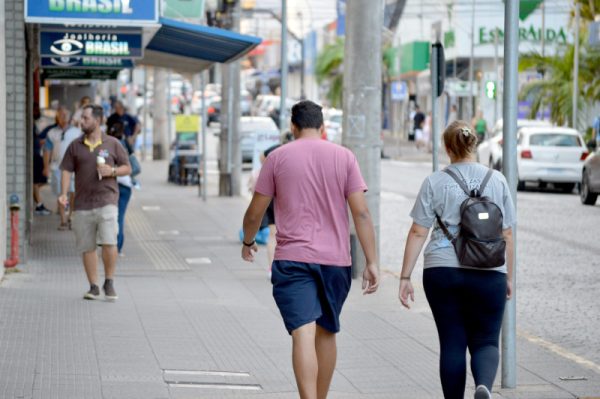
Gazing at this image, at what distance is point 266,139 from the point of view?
22.2m

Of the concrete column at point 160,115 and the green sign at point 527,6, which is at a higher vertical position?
the green sign at point 527,6

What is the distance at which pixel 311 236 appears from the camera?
7.12 m

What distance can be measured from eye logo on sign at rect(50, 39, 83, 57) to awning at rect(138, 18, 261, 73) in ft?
3.34

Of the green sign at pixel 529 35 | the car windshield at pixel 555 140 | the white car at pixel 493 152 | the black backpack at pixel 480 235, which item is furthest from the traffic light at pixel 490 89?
the black backpack at pixel 480 235

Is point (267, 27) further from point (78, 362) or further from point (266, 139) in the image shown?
point (78, 362)

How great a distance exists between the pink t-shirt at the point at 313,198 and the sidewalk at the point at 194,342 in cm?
133

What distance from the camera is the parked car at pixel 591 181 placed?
25.3 meters

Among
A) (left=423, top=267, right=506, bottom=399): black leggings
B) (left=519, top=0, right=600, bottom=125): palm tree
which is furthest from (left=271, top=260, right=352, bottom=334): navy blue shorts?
(left=519, top=0, right=600, bottom=125): palm tree

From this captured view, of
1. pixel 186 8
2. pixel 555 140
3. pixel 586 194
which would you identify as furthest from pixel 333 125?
A: pixel 186 8

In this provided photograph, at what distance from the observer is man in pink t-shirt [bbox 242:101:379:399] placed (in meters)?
7.09

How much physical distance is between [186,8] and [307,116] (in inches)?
513

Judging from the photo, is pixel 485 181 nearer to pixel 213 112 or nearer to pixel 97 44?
pixel 97 44

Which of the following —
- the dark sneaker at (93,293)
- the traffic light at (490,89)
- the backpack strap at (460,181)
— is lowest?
the dark sneaker at (93,293)

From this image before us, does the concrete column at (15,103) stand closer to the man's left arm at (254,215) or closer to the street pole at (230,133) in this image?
the man's left arm at (254,215)
